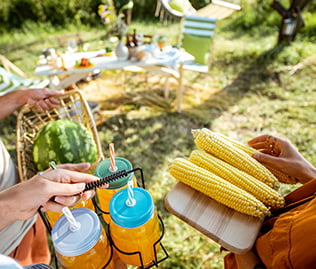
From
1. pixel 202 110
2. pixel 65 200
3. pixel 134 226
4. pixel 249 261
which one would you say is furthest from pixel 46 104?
pixel 202 110

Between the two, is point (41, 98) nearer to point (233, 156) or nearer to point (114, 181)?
point (114, 181)

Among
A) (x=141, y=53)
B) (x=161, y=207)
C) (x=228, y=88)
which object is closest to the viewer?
(x=161, y=207)

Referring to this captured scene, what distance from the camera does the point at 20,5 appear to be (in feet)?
28.6

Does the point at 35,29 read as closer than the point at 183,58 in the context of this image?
No

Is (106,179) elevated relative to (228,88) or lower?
elevated

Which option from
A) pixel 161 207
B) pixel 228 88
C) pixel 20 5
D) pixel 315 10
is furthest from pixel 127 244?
pixel 20 5

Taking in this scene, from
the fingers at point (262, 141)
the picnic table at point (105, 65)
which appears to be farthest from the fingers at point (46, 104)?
the picnic table at point (105, 65)

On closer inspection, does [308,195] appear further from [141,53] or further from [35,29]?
[35,29]

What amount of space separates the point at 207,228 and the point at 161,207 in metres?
1.58

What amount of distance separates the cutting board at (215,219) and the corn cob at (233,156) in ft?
0.86

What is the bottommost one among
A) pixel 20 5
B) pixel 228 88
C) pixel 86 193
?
pixel 228 88

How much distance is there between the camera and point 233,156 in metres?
1.41

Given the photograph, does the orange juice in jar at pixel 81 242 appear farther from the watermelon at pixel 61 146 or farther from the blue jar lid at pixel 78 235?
the watermelon at pixel 61 146

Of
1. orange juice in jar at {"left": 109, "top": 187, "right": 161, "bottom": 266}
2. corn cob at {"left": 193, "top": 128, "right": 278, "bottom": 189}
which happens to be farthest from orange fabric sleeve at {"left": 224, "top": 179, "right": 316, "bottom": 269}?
orange juice in jar at {"left": 109, "top": 187, "right": 161, "bottom": 266}
